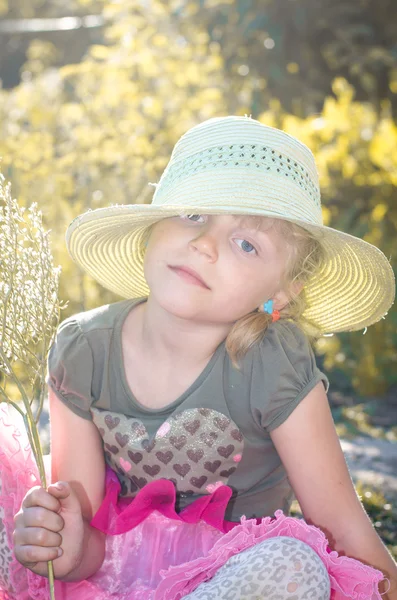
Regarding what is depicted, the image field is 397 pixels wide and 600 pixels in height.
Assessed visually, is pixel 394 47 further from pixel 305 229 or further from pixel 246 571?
pixel 246 571

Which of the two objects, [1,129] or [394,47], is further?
[1,129]

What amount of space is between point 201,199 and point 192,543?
899 mm

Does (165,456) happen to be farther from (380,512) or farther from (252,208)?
(380,512)

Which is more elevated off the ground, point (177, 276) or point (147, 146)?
point (177, 276)

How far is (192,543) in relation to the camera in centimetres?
228

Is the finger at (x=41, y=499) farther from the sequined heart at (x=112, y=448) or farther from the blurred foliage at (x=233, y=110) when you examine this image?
the blurred foliage at (x=233, y=110)

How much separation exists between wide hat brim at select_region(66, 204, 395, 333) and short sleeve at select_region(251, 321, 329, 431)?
245mm

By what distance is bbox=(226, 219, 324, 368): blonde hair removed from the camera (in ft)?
7.34

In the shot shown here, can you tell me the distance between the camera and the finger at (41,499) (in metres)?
1.93

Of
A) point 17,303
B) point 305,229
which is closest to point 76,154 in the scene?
point 305,229

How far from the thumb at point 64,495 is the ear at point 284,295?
2.42 feet

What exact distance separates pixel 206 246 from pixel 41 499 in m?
0.70

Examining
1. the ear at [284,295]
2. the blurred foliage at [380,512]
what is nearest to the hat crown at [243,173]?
the ear at [284,295]

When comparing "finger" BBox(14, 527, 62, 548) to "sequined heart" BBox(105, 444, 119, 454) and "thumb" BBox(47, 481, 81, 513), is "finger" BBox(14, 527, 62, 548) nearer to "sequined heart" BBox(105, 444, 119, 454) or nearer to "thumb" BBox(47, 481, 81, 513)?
"thumb" BBox(47, 481, 81, 513)
